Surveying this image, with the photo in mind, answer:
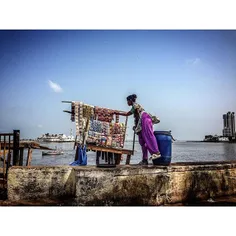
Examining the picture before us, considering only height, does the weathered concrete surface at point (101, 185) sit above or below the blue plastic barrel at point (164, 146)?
below

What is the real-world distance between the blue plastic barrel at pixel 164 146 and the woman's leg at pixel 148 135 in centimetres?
11

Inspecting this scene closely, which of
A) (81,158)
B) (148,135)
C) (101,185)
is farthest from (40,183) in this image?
(81,158)

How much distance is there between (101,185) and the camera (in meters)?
4.37

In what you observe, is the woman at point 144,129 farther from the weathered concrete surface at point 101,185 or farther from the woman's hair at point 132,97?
the weathered concrete surface at point 101,185

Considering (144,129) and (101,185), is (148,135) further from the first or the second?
(101,185)

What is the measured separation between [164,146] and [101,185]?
60.5 inches

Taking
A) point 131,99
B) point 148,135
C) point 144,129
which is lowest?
point 148,135

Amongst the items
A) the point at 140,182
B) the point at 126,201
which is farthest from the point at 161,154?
the point at 126,201

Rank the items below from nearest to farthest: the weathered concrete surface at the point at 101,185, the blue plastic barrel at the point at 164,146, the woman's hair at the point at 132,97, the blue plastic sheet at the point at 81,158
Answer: the weathered concrete surface at the point at 101,185 → the blue plastic barrel at the point at 164,146 → the woman's hair at the point at 132,97 → the blue plastic sheet at the point at 81,158

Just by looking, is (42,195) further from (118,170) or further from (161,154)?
(161,154)

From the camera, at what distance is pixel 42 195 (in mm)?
4488

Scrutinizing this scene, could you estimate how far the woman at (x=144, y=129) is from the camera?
5034mm

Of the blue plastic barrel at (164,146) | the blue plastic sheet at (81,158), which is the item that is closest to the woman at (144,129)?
the blue plastic barrel at (164,146)

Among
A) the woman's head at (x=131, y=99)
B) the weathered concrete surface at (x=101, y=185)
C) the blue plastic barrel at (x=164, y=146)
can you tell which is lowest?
the weathered concrete surface at (x=101, y=185)
